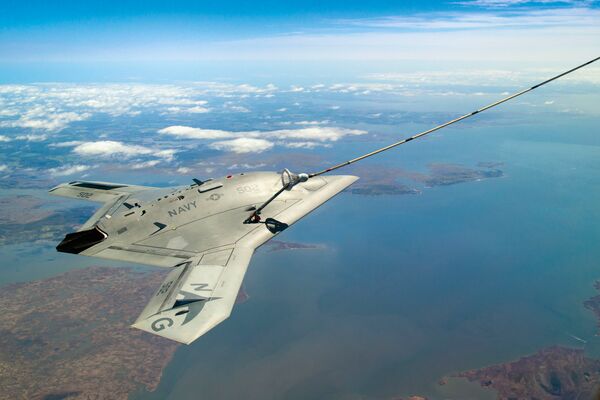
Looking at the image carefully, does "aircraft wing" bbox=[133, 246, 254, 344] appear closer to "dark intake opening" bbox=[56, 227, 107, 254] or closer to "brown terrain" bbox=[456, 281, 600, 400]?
"dark intake opening" bbox=[56, 227, 107, 254]

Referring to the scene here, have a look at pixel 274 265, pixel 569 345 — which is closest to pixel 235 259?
pixel 569 345

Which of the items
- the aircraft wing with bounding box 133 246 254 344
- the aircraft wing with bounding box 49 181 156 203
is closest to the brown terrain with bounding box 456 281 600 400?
the aircraft wing with bounding box 133 246 254 344

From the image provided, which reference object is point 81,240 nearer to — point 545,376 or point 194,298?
point 194,298

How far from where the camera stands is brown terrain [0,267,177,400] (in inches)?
2931

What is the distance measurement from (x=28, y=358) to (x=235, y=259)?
326 feet

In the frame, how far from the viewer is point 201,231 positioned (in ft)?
Answer: 67.7

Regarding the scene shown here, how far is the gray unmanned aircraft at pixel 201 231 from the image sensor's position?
14003 millimetres

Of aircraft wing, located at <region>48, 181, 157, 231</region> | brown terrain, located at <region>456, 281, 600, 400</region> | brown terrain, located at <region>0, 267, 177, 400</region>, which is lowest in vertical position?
brown terrain, located at <region>456, 281, 600, 400</region>

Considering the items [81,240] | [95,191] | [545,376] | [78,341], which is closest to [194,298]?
[81,240]

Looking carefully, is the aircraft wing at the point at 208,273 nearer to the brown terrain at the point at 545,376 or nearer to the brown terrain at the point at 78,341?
the brown terrain at the point at 78,341

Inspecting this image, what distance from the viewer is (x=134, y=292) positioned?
370ft

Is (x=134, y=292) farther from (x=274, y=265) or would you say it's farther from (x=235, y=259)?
(x=235, y=259)

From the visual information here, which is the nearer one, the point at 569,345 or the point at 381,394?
the point at 381,394

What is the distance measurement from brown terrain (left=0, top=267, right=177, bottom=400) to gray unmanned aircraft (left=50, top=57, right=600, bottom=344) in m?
70.6
